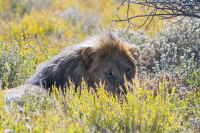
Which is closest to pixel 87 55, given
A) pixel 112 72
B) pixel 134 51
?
pixel 112 72

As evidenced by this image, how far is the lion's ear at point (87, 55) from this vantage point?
4.89 m

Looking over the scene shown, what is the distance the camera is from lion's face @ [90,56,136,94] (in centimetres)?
473

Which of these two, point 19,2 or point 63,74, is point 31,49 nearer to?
point 63,74

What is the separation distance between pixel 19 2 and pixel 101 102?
16476mm

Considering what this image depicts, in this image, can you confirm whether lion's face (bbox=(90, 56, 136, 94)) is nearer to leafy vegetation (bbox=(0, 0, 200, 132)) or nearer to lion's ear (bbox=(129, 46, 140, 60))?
leafy vegetation (bbox=(0, 0, 200, 132))

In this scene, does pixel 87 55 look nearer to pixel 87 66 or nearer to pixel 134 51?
pixel 87 66

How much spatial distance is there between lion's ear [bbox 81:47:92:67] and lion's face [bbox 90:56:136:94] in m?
0.21

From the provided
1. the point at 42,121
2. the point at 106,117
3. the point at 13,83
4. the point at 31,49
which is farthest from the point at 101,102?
the point at 31,49

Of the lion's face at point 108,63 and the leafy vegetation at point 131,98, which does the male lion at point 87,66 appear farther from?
the leafy vegetation at point 131,98

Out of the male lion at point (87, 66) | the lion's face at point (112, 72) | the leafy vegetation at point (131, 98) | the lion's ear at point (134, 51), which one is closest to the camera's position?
the leafy vegetation at point (131, 98)

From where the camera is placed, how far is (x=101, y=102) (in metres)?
3.66

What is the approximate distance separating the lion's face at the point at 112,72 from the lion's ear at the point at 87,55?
0.68ft

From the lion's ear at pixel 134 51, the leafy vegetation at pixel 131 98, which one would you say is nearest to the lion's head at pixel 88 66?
the leafy vegetation at pixel 131 98

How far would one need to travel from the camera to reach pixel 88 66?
5012mm
